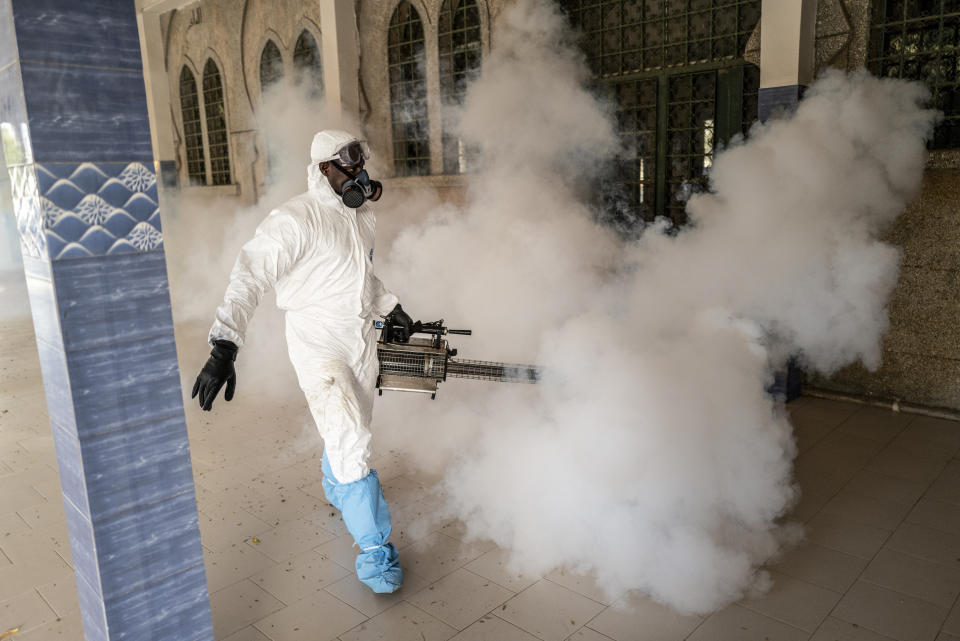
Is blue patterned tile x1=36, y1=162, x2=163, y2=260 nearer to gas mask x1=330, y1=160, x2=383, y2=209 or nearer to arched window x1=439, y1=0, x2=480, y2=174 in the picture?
gas mask x1=330, y1=160, x2=383, y2=209

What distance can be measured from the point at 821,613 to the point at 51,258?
10.6 feet

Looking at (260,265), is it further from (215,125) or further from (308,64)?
(215,125)

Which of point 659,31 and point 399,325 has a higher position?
point 659,31

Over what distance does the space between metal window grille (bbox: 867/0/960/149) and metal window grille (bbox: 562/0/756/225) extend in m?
0.97

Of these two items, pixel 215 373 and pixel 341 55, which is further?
pixel 341 55

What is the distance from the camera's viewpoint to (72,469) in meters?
2.11

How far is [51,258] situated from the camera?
6.28ft

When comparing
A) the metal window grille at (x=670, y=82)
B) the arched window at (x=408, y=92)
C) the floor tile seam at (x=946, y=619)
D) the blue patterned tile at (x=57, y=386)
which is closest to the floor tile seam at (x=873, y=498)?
the floor tile seam at (x=946, y=619)

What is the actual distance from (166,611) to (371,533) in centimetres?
113

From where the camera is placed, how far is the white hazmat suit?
10.6 ft

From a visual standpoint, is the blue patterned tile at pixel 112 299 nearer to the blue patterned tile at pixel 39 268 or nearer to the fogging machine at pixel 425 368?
the blue patterned tile at pixel 39 268

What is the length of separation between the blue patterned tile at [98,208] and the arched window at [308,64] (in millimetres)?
8593

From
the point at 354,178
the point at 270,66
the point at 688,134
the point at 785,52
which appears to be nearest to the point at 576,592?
the point at 354,178

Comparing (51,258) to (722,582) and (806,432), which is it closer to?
(722,582)
